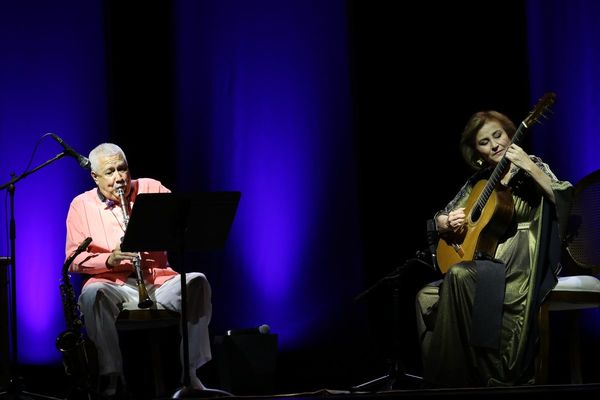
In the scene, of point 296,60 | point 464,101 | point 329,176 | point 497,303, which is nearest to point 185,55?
point 296,60

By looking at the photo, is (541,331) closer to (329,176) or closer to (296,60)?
(329,176)

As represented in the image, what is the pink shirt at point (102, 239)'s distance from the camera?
5340mm

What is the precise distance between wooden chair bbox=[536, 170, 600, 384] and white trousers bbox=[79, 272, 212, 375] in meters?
1.91

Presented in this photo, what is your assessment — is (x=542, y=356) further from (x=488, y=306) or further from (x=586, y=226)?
(x=586, y=226)

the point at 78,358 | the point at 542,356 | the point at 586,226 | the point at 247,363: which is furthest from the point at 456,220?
the point at 78,358

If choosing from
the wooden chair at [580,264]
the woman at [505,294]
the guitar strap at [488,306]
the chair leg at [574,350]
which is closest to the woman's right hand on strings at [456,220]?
the woman at [505,294]

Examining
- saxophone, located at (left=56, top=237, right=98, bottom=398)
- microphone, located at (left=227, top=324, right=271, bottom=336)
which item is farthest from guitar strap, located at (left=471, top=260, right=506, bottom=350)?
saxophone, located at (left=56, top=237, right=98, bottom=398)

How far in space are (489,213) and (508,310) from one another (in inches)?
21.0

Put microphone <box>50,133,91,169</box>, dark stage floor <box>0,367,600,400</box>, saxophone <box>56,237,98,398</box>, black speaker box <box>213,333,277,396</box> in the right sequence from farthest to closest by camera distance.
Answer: microphone <box>50,133,91,169</box> < black speaker box <box>213,333,277,396</box> < saxophone <box>56,237,98,398</box> < dark stage floor <box>0,367,600,400</box>

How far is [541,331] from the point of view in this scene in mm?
4582

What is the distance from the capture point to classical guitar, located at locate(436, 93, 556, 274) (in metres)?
4.82

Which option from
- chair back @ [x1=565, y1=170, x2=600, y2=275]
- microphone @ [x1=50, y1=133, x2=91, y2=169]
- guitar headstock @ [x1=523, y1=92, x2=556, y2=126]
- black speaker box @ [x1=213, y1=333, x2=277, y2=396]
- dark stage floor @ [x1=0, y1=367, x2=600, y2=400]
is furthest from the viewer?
microphone @ [x1=50, y1=133, x2=91, y2=169]

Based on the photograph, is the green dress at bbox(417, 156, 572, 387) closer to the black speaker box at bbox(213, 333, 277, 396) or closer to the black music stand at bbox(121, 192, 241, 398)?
the black speaker box at bbox(213, 333, 277, 396)

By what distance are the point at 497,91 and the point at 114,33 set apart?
104 inches
